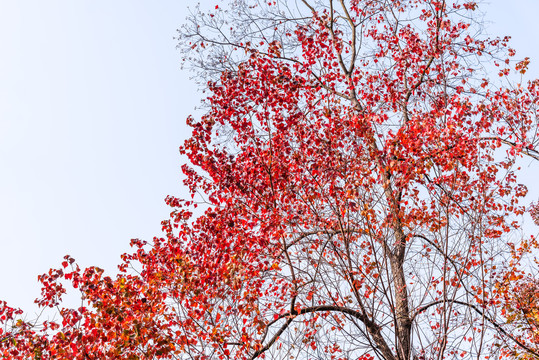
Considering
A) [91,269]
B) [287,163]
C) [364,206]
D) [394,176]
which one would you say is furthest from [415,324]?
[91,269]

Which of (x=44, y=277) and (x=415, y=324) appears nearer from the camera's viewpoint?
(x=415, y=324)

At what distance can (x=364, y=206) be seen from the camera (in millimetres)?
6664

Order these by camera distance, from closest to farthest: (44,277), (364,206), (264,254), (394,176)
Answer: (364,206) → (394,176) → (264,254) → (44,277)

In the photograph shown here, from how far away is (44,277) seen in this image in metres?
9.09

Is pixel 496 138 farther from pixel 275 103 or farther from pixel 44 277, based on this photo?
pixel 44 277

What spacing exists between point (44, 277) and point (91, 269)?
108 centimetres

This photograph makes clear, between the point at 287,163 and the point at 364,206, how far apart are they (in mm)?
3586

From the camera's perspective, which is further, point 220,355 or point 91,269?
point 91,269

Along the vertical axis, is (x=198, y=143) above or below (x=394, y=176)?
above

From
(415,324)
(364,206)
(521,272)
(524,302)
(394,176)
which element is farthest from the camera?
(524,302)

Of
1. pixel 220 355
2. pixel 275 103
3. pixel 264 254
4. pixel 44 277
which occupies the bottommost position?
pixel 220 355

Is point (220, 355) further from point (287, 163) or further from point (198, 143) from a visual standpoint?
point (198, 143)

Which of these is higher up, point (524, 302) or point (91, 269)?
point (524, 302)

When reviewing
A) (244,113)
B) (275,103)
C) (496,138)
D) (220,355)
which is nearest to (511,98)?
(496,138)
